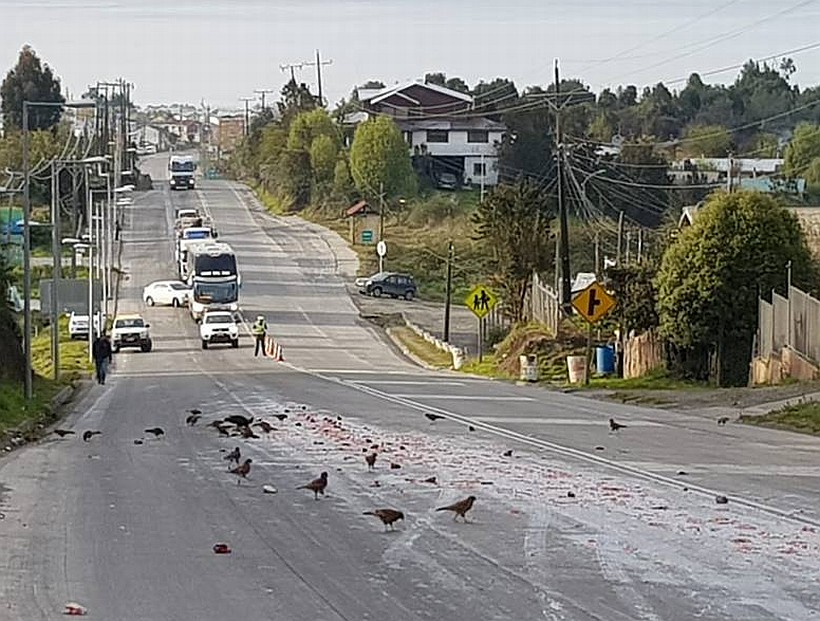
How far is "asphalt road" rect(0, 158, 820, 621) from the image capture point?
34.4 ft

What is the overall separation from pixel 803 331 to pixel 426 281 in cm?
6172

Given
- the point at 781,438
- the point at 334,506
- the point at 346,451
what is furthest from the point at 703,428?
the point at 334,506

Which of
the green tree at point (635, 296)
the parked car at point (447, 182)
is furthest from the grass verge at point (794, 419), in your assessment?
the parked car at point (447, 182)

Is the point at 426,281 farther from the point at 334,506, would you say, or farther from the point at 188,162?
the point at 334,506

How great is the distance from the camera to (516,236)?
63.0 m

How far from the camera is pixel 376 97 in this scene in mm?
147375

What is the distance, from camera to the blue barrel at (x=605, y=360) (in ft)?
157

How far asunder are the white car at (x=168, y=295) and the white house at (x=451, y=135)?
49689 millimetres

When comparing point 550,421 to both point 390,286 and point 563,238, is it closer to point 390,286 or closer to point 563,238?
point 563,238

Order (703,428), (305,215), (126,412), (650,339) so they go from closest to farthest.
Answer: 1. (703,428)
2. (126,412)
3. (650,339)
4. (305,215)

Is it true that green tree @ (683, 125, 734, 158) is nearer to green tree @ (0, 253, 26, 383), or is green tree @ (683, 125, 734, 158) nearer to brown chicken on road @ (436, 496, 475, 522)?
green tree @ (0, 253, 26, 383)

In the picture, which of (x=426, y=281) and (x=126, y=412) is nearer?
(x=126, y=412)

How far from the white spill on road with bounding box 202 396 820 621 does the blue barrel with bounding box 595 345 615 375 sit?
27880 millimetres

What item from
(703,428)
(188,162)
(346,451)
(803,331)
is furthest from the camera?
(188,162)
